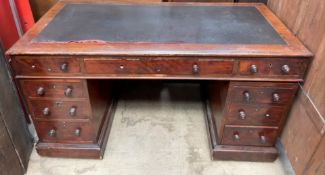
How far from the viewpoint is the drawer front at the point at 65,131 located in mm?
1438

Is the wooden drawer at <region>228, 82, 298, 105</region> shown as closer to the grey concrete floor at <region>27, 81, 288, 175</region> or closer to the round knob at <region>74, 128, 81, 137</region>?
the grey concrete floor at <region>27, 81, 288, 175</region>

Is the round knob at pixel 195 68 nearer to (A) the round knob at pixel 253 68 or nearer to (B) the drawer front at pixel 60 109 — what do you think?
(A) the round knob at pixel 253 68

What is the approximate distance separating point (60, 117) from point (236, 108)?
3.06 ft

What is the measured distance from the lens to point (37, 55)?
117cm

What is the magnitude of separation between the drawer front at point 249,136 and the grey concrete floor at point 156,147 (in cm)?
15

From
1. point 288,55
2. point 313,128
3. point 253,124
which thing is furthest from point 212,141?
point 288,55

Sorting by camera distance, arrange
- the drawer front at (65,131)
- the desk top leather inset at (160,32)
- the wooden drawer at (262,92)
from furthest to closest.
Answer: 1. the drawer front at (65,131)
2. the wooden drawer at (262,92)
3. the desk top leather inset at (160,32)

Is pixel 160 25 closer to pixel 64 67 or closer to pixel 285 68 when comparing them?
pixel 64 67

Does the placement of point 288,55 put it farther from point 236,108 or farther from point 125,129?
point 125,129

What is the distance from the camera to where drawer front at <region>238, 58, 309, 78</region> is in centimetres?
118

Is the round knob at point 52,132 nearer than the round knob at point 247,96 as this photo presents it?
No

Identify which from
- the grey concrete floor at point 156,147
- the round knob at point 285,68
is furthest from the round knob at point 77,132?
the round knob at point 285,68

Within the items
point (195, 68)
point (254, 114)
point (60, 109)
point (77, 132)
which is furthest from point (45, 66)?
point (254, 114)

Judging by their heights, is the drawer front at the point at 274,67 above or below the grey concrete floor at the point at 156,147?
above
